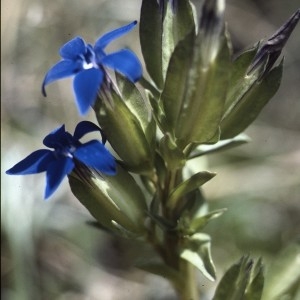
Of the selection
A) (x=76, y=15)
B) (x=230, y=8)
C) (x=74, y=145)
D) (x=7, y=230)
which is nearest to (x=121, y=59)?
(x=74, y=145)

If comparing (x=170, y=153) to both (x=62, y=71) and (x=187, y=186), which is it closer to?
(x=187, y=186)

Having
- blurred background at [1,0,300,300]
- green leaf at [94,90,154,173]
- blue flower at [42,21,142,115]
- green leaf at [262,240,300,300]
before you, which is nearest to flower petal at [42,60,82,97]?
blue flower at [42,21,142,115]

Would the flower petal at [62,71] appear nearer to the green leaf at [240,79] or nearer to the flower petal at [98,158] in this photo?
the flower petal at [98,158]

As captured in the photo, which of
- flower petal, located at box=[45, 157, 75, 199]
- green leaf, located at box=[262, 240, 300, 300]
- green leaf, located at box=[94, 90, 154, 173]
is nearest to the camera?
flower petal, located at box=[45, 157, 75, 199]

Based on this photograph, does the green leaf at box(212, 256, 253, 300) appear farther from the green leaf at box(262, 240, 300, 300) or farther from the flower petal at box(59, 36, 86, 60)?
the flower petal at box(59, 36, 86, 60)

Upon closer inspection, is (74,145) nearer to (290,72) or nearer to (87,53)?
(87,53)

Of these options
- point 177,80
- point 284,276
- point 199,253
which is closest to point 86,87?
point 177,80
